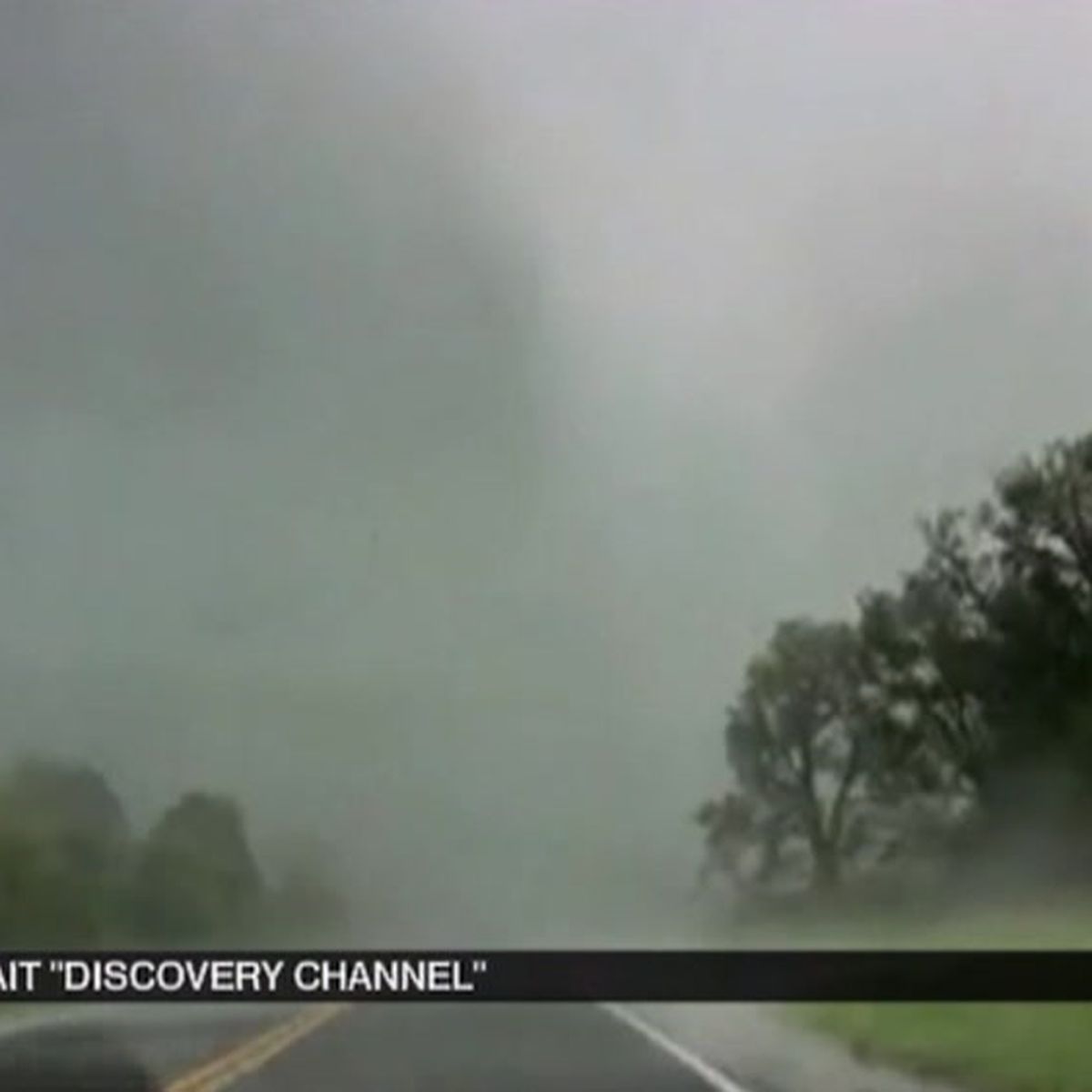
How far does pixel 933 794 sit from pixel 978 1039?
1.06 feet

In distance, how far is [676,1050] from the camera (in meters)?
1.95

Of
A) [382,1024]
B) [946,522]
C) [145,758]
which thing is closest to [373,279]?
[145,758]

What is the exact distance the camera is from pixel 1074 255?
2.01m

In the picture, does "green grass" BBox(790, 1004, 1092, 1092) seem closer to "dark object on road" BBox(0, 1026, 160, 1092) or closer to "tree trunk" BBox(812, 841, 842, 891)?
"tree trunk" BBox(812, 841, 842, 891)

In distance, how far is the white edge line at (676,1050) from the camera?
1938 mm

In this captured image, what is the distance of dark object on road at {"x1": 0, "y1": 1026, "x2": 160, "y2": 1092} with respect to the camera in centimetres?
195

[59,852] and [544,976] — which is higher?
[59,852]

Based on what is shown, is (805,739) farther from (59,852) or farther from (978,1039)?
(59,852)

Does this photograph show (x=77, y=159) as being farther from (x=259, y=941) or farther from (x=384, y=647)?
(x=259, y=941)

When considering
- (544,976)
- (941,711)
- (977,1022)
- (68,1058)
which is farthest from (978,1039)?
(68,1058)

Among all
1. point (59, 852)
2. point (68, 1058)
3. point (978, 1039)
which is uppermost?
point (59, 852)

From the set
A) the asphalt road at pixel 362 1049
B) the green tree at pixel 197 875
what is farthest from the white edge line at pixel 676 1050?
the green tree at pixel 197 875

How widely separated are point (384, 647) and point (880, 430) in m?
0.69

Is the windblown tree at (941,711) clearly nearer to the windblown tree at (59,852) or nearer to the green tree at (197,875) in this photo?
the green tree at (197,875)
